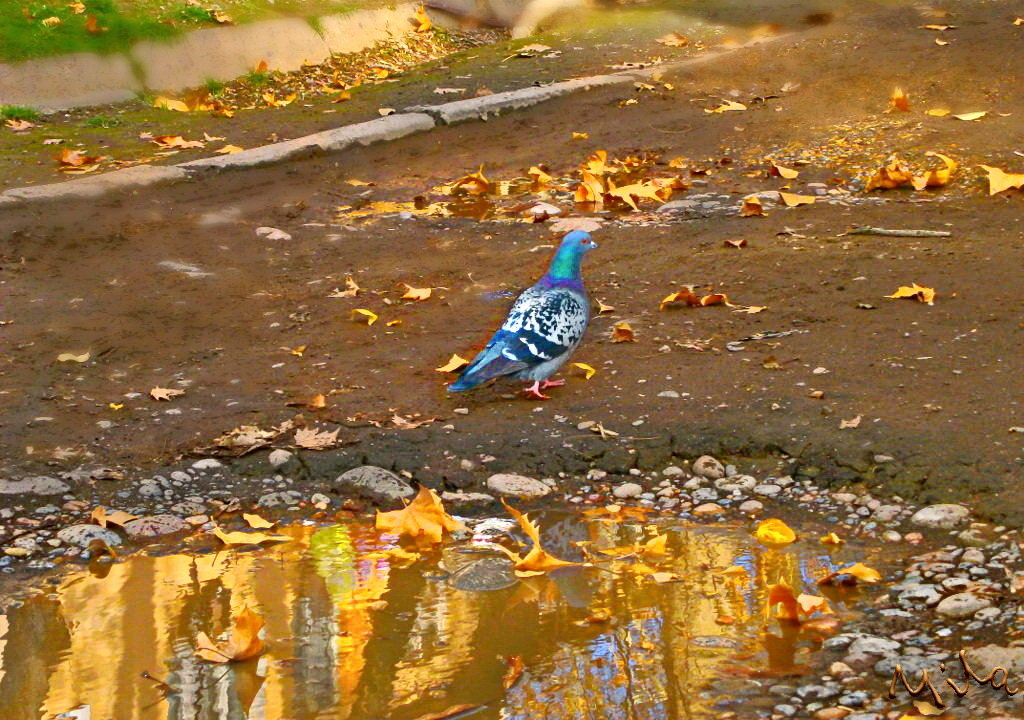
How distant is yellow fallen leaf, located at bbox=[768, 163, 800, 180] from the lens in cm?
787

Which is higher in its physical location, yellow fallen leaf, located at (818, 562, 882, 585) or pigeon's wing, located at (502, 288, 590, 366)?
pigeon's wing, located at (502, 288, 590, 366)

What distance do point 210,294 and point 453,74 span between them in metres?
5.20

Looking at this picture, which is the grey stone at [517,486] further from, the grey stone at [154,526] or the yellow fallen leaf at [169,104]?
the yellow fallen leaf at [169,104]

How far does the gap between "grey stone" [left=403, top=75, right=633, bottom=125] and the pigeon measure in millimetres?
4349

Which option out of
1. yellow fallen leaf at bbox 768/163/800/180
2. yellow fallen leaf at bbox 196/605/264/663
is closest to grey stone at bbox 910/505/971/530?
yellow fallen leaf at bbox 196/605/264/663

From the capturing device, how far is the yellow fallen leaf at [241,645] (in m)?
3.42

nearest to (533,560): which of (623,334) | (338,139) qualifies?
(623,334)

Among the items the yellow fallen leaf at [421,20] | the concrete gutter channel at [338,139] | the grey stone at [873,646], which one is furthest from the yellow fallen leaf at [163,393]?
the yellow fallen leaf at [421,20]

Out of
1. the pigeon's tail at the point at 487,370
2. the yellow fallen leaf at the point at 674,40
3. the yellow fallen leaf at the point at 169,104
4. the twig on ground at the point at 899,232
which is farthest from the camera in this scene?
the yellow fallen leaf at the point at 674,40

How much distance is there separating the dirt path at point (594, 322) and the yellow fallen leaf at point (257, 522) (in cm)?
34

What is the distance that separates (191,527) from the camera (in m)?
4.30

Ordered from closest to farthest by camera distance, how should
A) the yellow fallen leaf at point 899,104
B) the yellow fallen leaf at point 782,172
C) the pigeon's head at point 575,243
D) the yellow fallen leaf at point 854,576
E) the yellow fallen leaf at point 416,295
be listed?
the yellow fallen leaf at point 854,576 → the pigeon's head at point 575,243 → the yellow fallen leaf at point 416,295 → the yellow fallen leaf at point 782,172 → the yellow fallen leaf at point 899,104

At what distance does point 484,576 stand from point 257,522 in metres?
0.85

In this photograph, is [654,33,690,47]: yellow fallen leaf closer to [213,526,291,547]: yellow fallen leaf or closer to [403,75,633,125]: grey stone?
[403,75,633,125]: grey stone
